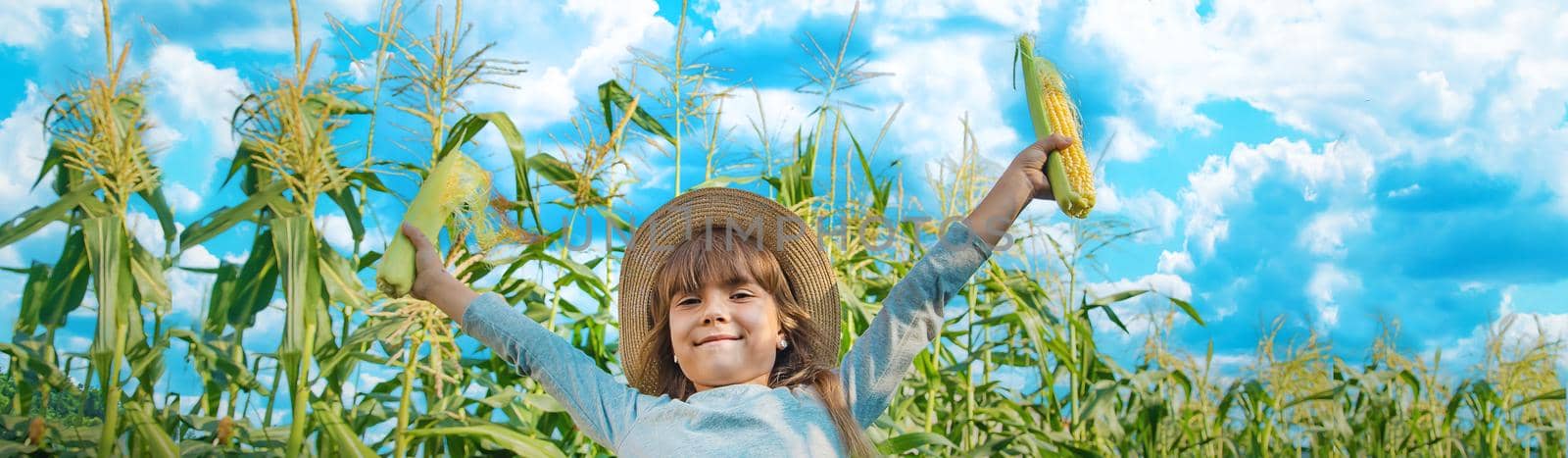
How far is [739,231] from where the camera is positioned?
2.13 meters

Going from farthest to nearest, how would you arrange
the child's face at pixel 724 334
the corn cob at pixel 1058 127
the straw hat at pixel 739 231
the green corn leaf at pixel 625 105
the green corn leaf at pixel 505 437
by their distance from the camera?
the green corn leaf at pixel 625 105 → the green corn leaf at pixel 505 437 → the straw hat at pixel 739 231 → the child's face at pixel 724 334 → the corn cob at pixel 1058 127

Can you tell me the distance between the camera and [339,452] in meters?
2.53

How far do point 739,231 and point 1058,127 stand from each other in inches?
24.5

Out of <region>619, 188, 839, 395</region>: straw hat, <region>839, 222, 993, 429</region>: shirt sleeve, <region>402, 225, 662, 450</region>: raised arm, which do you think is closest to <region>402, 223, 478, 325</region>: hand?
<region>402, 225, 662, 450</region>: raised arm

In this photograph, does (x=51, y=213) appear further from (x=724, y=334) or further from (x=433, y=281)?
(x=724, y=334)

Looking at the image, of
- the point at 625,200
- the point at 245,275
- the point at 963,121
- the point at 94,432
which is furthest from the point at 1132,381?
the point at 94,432

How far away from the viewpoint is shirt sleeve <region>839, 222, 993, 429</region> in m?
1.85

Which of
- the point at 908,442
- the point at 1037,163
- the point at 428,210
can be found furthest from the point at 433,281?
the point at 908,442

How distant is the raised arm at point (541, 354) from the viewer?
1964 millimetres

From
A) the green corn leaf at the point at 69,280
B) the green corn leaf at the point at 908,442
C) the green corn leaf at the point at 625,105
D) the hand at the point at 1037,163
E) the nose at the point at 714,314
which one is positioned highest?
the green corn leaf at the point at 625,105

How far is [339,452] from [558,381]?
83 cm

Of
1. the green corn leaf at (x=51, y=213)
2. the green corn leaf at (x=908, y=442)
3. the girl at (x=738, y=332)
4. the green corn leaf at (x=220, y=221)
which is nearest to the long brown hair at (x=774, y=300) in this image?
the girl at (x=738, y=332)

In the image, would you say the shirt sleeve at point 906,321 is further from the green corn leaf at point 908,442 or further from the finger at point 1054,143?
the green corn leaf at point 908,442

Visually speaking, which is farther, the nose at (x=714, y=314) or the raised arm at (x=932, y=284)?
the nose at (x=714, y=314)
